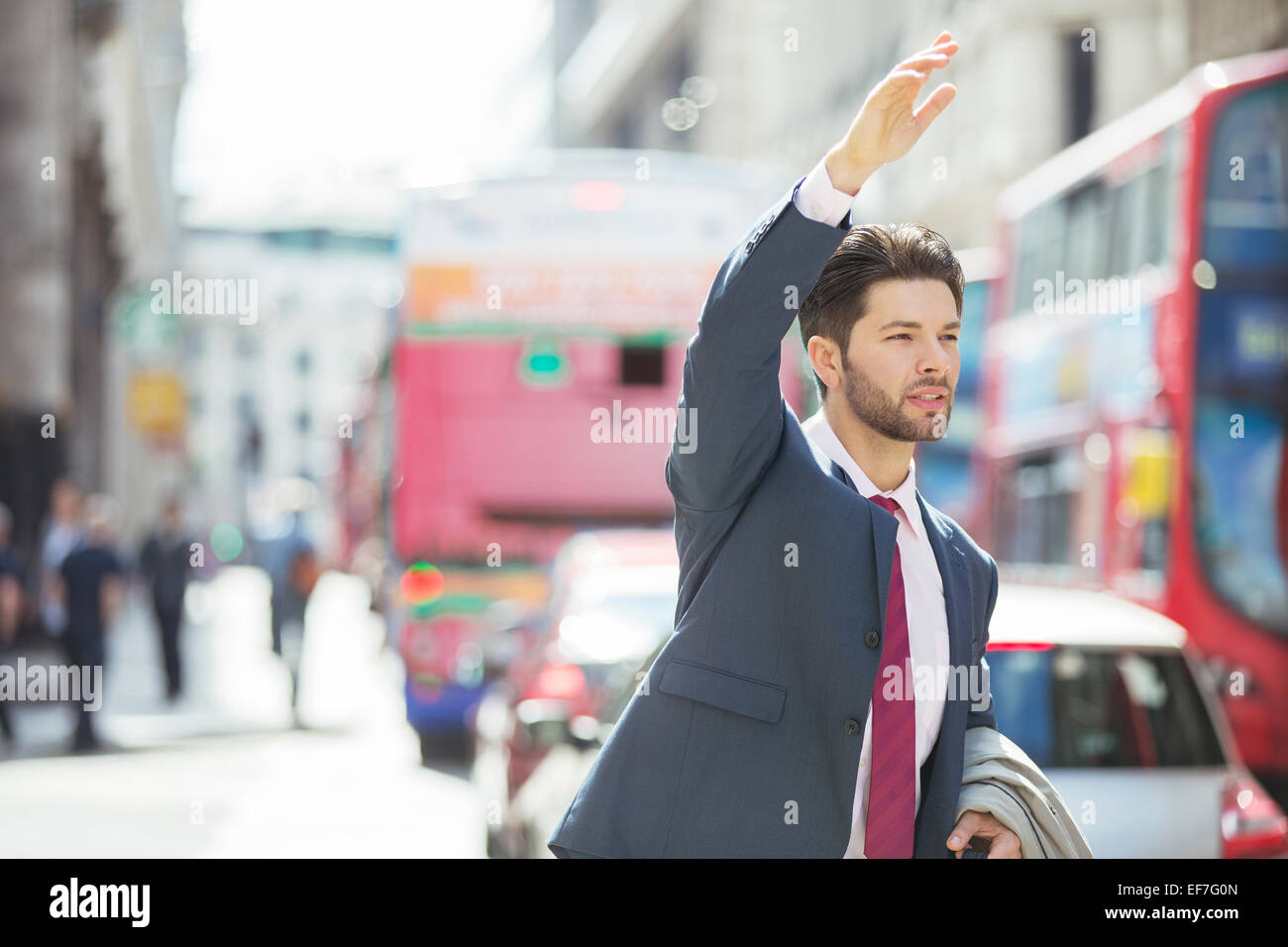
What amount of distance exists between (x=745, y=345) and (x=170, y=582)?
15392 millimetres

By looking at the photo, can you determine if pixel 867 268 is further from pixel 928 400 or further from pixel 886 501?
pixel 886 501

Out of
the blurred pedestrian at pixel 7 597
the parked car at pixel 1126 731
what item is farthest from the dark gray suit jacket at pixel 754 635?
the blurred pedestrian at pixel 7 597

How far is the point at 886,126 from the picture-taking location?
7.45 feet

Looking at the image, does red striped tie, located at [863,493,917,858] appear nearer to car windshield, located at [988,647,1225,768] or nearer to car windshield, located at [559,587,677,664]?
car windshield, located at [988,647,1225,768]

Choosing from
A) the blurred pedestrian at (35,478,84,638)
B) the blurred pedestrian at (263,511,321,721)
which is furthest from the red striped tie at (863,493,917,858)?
the blurred pedestrian at (263,511,321,721)

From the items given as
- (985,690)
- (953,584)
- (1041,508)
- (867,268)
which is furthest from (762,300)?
(1041,508)

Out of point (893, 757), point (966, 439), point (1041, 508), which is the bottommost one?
point (893, 757)

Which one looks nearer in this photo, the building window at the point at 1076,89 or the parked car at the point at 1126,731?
the parked car at the point at 1126,731

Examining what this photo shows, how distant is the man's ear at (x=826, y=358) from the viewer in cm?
252

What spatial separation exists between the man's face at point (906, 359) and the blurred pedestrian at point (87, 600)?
1148 centimetres

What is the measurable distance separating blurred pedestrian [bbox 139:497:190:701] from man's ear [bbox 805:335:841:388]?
1458cm

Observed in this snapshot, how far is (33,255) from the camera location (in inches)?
849

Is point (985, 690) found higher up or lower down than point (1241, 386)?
lower down

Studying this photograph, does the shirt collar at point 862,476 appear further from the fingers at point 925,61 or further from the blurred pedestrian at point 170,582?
the blurred pedestrian at point 170,582
